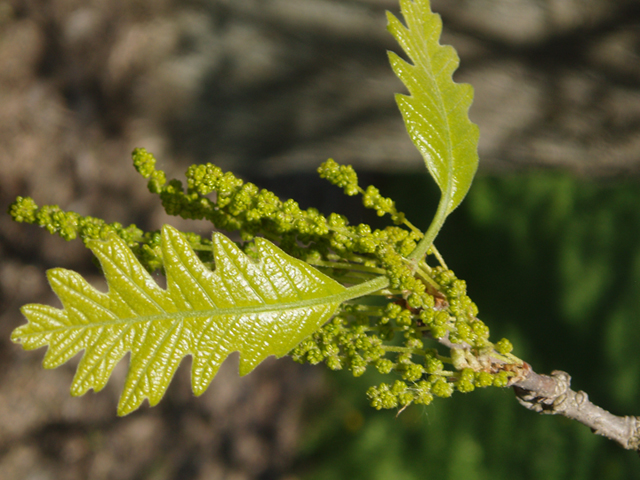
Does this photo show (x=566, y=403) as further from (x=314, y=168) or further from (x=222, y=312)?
(x=314, y=168)

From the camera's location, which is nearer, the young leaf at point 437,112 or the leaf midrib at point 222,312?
the leaf midrib at point 222,312

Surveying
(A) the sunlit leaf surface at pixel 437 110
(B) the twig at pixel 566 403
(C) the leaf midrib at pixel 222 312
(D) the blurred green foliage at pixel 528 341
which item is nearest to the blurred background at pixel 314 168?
→ (D) the blurred green foliage at pixel 528 341

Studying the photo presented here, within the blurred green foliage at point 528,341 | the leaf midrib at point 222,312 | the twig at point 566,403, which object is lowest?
the blurred green foliage at point 528,341

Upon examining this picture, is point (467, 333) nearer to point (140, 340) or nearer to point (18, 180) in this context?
point (140, 340)

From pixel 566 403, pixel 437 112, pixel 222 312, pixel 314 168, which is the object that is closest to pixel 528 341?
pixel 314 168

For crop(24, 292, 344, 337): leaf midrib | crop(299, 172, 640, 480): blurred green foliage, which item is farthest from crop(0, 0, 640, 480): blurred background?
crop(24, 292, 344, 337): leaf midrib

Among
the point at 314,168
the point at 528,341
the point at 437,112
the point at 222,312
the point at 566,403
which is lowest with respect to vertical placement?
Answer: the point at 528,341

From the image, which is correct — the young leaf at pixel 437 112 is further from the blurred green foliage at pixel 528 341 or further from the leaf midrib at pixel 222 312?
the blurred green foliage at pixel 528 341
